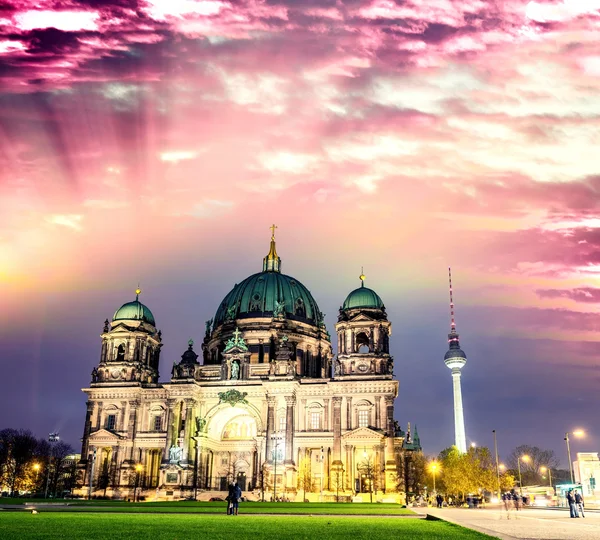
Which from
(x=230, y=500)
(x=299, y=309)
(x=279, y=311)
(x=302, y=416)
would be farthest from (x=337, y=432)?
(x=230, y=500)

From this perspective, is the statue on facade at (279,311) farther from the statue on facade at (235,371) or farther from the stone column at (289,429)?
the stone column at (289,429)

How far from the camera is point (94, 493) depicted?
276 ft

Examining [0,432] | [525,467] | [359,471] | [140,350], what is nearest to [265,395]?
[359,471]

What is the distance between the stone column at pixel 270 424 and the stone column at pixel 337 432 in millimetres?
7861

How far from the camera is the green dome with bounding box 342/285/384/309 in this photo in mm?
90188

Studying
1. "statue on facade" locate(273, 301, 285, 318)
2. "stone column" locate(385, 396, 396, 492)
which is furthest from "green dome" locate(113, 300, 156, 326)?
"stone column" locate(385, 396, 396, 492)

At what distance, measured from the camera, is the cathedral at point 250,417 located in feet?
260

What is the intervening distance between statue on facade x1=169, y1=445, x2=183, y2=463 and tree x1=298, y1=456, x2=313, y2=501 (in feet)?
50.1

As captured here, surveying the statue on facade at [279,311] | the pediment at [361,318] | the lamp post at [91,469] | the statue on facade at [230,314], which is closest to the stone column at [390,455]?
the pediment at [361,318]

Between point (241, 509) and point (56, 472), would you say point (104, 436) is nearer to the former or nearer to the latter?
point (56, 472)

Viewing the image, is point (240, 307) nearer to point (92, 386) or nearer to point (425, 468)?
point (92, 386)

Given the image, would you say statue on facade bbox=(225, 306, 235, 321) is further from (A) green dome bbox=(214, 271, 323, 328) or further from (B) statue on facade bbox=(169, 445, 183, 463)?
(B) statue on facade bbox=(169, 445, 183, 463)

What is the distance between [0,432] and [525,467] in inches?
5261

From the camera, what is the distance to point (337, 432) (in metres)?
81.1
